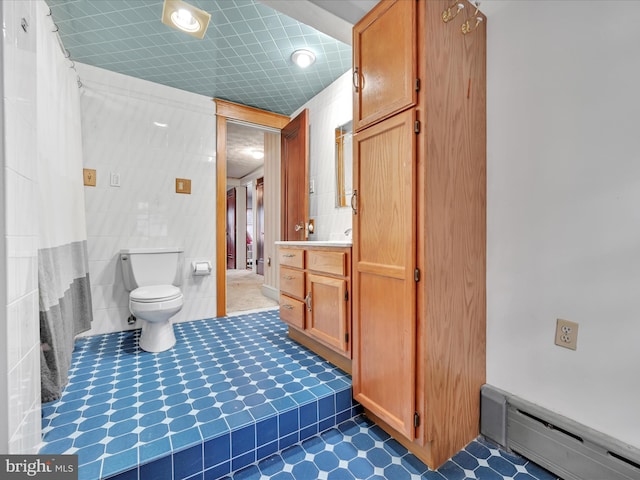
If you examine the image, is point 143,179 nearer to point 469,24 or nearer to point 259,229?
point 469,24

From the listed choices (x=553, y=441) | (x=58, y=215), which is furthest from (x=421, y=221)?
(x=58, y=215)

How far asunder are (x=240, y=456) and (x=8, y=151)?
1.26 metres

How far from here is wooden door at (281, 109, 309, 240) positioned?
2.57m

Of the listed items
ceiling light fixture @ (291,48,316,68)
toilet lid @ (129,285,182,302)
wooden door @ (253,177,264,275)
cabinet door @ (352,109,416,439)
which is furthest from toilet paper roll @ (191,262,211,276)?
wooden door @ (253,177,264,275)

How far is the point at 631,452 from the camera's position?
0.91 metres

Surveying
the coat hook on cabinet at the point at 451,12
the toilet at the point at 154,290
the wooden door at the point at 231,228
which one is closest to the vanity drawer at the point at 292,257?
the toilet at the point at 154,290

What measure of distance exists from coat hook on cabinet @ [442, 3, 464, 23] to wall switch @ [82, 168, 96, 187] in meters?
2.58

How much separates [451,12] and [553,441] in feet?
5.59

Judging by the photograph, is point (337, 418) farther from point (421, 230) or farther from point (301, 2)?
A: point (301, 2)

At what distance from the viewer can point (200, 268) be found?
262 cm

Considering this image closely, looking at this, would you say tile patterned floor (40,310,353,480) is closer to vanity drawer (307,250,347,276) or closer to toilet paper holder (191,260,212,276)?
vanity drawer (307,250,347,276)

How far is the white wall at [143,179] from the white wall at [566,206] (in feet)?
7.68

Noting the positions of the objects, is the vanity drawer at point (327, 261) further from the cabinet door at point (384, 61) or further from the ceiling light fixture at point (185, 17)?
the ceiling light fixture at point (185, 17)

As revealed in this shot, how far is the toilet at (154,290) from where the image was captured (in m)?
1.87
